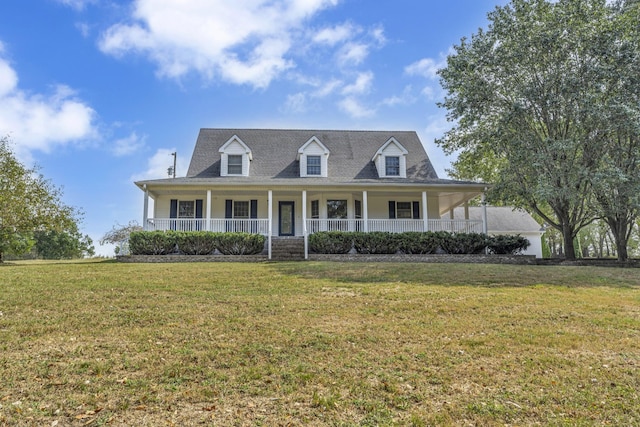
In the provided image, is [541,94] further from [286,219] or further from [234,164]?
[234,164]

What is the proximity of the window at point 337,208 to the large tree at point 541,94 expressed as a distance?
6299mm

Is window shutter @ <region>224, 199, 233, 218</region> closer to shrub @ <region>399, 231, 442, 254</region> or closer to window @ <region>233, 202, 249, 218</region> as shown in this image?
window @ <region>233, 202, 249, 218</region>

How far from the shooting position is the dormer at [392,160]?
62.4 ft


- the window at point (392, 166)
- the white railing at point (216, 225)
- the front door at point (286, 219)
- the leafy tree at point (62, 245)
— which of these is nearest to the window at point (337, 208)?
the front door at point (286, 219)

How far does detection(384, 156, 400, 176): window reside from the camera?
19.2m

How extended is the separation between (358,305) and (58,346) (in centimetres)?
413

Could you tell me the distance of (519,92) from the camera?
15547 mm

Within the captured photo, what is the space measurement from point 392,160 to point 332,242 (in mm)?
6155

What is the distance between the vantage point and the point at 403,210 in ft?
63.0

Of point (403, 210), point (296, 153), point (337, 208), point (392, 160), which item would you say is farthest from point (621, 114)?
point (296, 153)

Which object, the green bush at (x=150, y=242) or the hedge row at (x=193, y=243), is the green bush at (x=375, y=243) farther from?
the green bush at (x=150, y=242)

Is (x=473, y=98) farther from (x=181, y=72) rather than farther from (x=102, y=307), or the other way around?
(x=102, y=307)

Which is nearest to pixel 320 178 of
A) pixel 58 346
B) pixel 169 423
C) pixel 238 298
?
pixel 238 298

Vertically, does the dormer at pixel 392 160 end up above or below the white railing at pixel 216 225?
above
